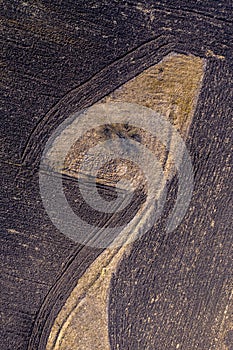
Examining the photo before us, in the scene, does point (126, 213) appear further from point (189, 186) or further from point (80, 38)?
point (80, 38)

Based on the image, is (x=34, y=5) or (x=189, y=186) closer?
(x=34, y=5)

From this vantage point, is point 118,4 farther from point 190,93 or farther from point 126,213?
point 126,213

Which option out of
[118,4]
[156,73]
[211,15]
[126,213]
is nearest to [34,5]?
[118,4]

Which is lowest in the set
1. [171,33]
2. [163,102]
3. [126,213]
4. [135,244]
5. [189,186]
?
[135,244]

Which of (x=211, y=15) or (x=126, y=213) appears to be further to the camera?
(x=126, y=213)

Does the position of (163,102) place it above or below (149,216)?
above

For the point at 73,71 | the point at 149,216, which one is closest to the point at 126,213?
the point at 149,216

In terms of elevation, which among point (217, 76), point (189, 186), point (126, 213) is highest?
point (217, 76)

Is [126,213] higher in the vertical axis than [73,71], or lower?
lower

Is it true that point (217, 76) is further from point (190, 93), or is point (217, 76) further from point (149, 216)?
point (149, 216)
